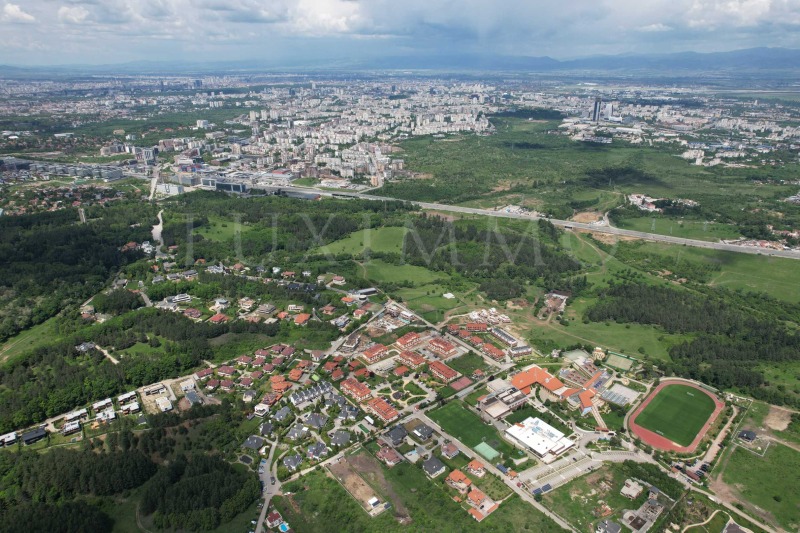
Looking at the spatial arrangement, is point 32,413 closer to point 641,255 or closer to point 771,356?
point 771,356

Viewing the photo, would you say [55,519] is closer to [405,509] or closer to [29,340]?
[405,509]

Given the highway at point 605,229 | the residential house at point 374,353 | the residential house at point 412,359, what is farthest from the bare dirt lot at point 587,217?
the residential house at point 374,353

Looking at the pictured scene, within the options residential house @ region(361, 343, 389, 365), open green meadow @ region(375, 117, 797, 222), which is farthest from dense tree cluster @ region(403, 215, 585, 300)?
open green meadow @ region(375, 117, 797, 222)

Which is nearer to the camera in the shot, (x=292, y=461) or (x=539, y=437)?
(x=292, y=461)

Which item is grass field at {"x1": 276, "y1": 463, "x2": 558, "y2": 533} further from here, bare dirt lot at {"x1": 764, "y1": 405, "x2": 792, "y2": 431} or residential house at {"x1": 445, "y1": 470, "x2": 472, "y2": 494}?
bare dirt lot at {"x1": 764, "y1": 405, "x2": 792, "y2": 431}

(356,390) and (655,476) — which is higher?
(356,390)

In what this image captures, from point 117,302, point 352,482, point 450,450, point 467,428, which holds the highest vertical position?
point 117,302

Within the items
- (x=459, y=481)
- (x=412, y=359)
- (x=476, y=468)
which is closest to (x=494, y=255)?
(x=412, y=359)
